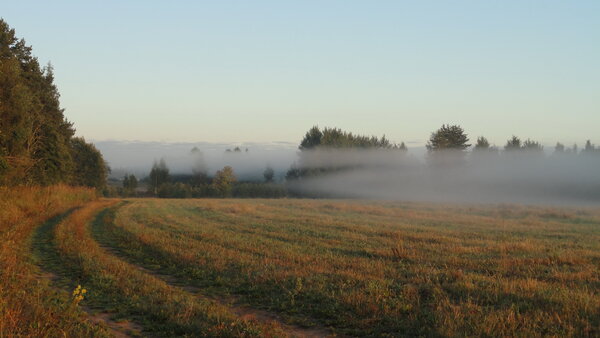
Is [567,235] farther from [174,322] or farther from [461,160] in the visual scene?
[461,160]

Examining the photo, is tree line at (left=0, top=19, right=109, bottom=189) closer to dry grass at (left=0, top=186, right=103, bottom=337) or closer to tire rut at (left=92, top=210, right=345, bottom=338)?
dry grass at (left=0, top=186, right=103, bottom=337)

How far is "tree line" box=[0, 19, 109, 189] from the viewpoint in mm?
27531

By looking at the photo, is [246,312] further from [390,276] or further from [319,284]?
[390,276]

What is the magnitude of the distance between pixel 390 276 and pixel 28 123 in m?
29.1

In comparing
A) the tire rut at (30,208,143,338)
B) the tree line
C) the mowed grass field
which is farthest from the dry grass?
the tree line

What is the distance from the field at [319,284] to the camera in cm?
814

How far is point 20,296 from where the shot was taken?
8586 mm

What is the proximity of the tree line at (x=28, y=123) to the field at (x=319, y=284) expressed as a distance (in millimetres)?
10825

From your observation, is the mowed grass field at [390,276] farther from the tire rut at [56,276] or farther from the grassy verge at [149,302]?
the tire rut at [56,276]

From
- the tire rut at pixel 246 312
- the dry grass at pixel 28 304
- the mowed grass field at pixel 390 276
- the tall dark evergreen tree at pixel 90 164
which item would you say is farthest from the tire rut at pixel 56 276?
the tall dark evergreen tree at pixel 90 164

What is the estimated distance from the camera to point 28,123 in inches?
1214

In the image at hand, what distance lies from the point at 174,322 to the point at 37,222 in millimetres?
21704

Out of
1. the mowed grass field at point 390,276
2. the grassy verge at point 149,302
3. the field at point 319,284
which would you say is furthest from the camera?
the mowed grass field at point 390,276

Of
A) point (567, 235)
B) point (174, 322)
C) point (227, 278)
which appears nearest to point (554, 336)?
point (174, 322)
